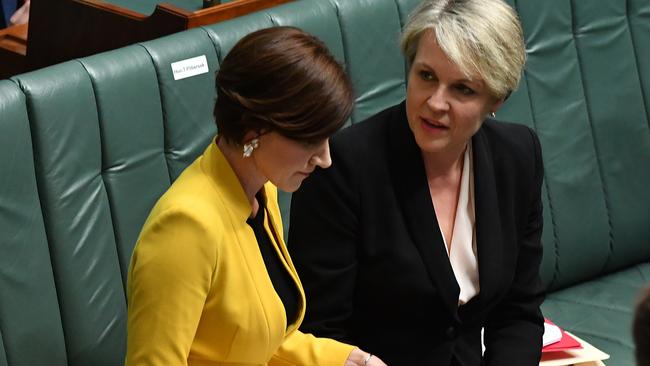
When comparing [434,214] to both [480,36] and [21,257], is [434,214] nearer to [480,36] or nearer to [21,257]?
[480,36]

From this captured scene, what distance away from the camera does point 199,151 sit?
9.10 ft

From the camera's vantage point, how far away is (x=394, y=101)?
3057mm

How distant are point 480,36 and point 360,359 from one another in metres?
0.64

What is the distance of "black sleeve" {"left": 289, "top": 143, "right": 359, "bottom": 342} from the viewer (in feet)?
7.43

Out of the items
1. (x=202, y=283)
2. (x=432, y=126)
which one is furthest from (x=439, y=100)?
(x=202, y=283)

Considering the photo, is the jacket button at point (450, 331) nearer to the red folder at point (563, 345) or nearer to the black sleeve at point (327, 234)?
the black sleeve at point (327, 234)

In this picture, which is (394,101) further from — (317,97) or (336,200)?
(317,97)

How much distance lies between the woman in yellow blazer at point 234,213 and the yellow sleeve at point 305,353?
0.18 m

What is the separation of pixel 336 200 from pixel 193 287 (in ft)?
1.56

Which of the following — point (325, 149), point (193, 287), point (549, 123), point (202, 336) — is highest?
point (325, 149)

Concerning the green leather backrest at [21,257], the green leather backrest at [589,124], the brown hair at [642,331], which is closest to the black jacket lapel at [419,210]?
the green leather backrest at [21,257]

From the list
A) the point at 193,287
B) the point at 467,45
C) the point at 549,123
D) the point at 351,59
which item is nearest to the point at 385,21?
the point at 351,59

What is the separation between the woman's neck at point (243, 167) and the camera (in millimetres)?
1977

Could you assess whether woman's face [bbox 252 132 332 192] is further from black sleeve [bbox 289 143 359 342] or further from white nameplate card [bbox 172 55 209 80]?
white nameplate card [bbox 172 55 209 80]
